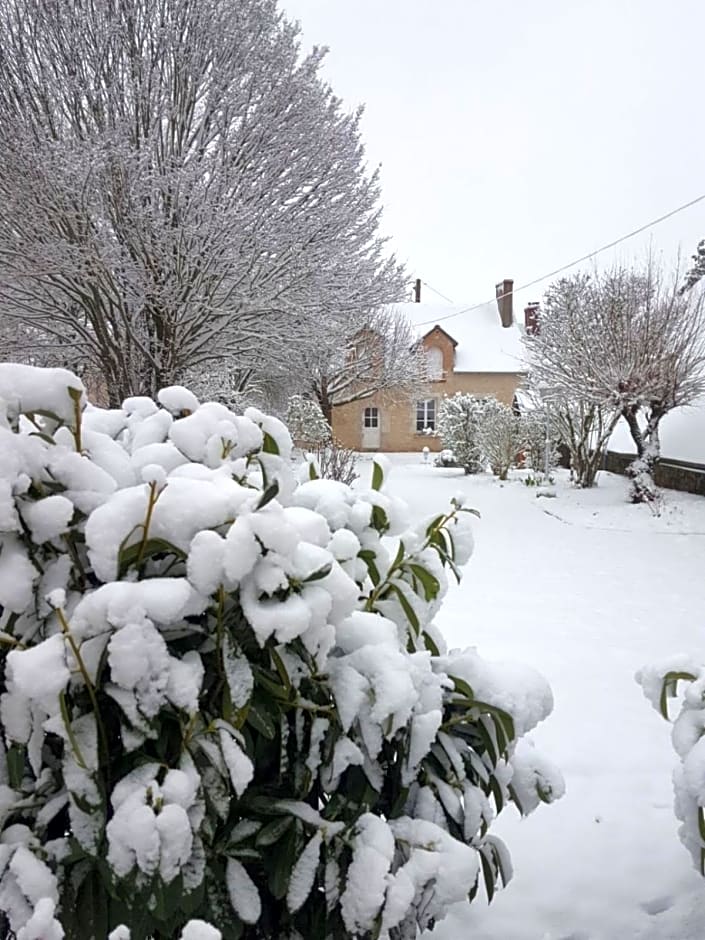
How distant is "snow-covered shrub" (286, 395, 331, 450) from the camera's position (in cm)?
1714

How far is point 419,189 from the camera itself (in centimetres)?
3247

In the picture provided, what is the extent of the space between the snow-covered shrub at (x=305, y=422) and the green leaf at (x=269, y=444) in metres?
15.5

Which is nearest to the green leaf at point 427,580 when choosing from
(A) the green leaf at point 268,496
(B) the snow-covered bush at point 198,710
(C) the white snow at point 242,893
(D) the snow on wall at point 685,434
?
(B) the snow-covered bush at point 198,710

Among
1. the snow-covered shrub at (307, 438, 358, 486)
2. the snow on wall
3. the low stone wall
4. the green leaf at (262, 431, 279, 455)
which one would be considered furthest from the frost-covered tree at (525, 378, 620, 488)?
the green leaf at (262, 431, 279, 455)

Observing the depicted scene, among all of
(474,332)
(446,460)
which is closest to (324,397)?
(446,460)

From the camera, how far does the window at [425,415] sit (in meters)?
29.5

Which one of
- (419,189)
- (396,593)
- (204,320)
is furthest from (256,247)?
(419,189)

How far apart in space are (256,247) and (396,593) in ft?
29.6

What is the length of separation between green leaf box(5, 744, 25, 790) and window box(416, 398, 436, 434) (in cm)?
2854

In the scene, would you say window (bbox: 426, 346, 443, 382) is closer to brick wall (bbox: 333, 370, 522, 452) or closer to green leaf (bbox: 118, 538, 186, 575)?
brick wall (bbox: 333, 370, 522, 452)

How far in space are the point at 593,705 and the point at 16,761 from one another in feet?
10.7

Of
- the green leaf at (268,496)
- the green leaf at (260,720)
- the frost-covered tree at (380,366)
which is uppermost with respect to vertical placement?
the frost-covered tree at (380,366)

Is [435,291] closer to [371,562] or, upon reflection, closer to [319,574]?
[371,562]

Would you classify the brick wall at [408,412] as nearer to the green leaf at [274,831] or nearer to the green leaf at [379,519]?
the green leaf at [379,519]
